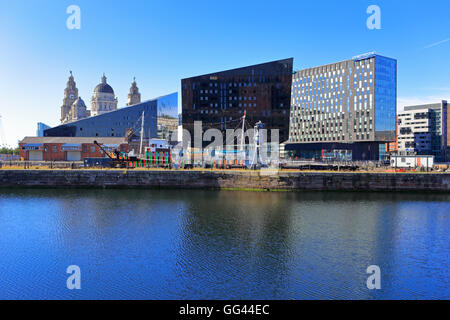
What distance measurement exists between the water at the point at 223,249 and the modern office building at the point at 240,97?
195ft

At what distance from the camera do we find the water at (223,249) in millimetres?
19828

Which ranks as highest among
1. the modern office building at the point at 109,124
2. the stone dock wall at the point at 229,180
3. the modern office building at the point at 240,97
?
the modern office building at the point at 240,97

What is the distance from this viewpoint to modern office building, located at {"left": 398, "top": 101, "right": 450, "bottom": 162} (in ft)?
591

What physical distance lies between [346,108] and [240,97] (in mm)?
45577

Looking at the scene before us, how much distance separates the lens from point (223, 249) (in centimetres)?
2642

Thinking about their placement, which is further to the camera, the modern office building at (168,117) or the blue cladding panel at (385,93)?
the modern office building at (168,117)

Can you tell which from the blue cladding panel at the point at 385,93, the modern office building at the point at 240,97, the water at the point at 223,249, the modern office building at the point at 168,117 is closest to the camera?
the water at the point at 223,249

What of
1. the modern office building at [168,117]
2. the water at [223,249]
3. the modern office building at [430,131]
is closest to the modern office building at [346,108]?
the modern office building at [168,117]

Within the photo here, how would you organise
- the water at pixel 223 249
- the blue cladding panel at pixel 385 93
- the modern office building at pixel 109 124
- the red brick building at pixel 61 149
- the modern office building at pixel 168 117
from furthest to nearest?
the modern office building at pixel 168 117, the blue cladding panel at pixel 385 93, the modern office building at pixel 109 124, the red brick building at pixel 61 149, the water at pixel 223 249

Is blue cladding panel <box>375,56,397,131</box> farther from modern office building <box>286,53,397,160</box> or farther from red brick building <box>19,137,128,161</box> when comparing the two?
red brick building <box>19,137,128,161</box>

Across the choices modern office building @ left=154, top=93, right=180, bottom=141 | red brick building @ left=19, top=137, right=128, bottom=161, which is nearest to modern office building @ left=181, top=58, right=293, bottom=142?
modern office building @ left=154, top=93, right=180, bottom=141

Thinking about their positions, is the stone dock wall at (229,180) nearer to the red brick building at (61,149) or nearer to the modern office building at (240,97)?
the red brick building at (61,149)
